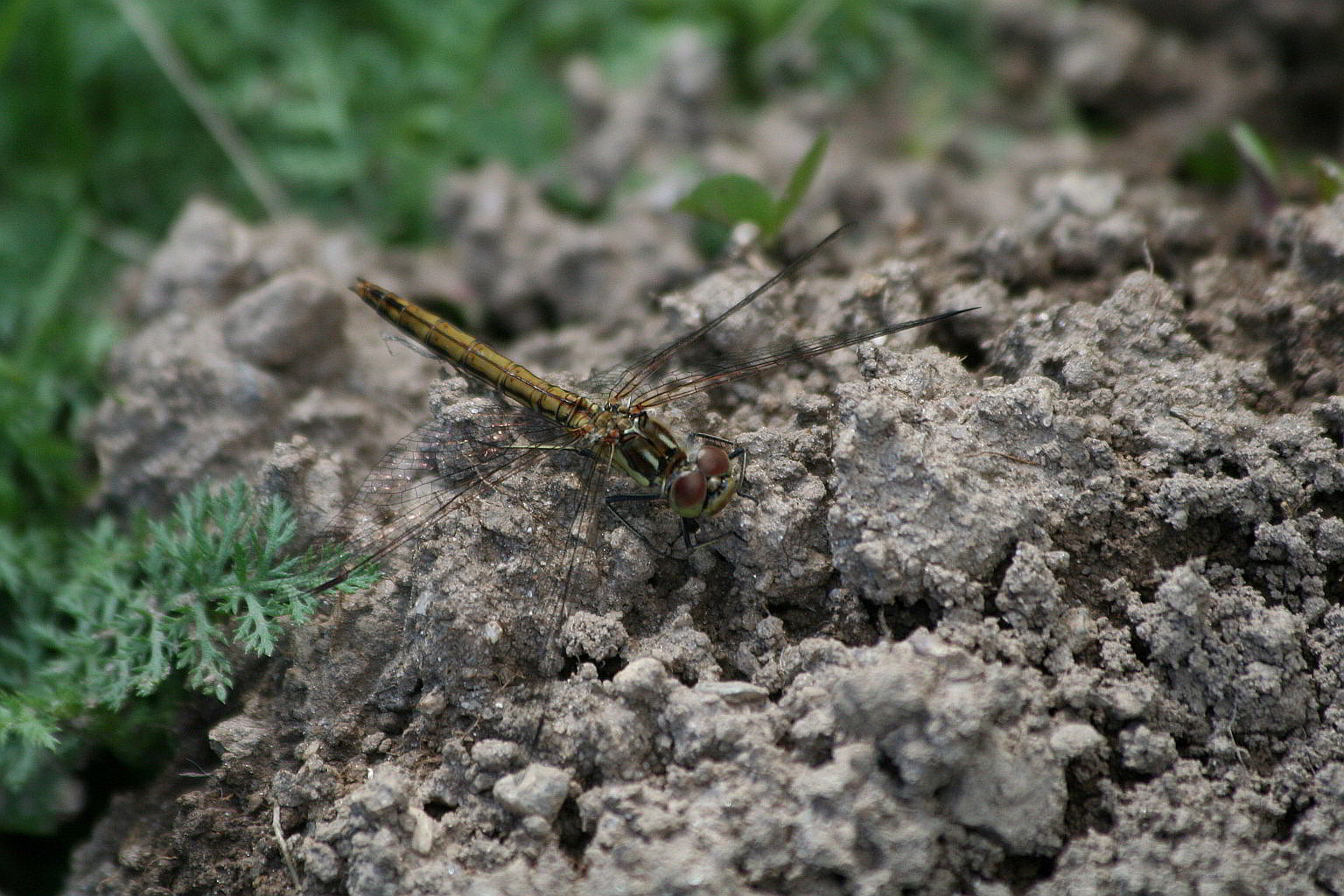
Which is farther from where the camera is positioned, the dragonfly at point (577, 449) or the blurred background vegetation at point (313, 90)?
the blurred background vegetation at point (313, 90)

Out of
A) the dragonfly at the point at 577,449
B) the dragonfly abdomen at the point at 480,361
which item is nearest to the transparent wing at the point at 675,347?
the dragonfly at the point at 577,449

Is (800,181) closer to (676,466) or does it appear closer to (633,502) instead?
(676,466)

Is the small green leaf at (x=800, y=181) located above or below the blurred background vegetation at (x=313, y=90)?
below

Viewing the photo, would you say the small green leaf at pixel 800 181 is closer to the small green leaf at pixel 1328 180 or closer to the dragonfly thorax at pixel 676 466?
the dragonfly thorax at pixel 676 466

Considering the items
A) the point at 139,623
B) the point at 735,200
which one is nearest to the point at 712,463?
the point at 735,200

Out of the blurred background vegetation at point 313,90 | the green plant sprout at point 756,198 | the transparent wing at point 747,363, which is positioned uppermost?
the blurred background vegetation at point 313,90

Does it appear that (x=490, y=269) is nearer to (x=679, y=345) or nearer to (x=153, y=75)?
(x=679, y=345)
